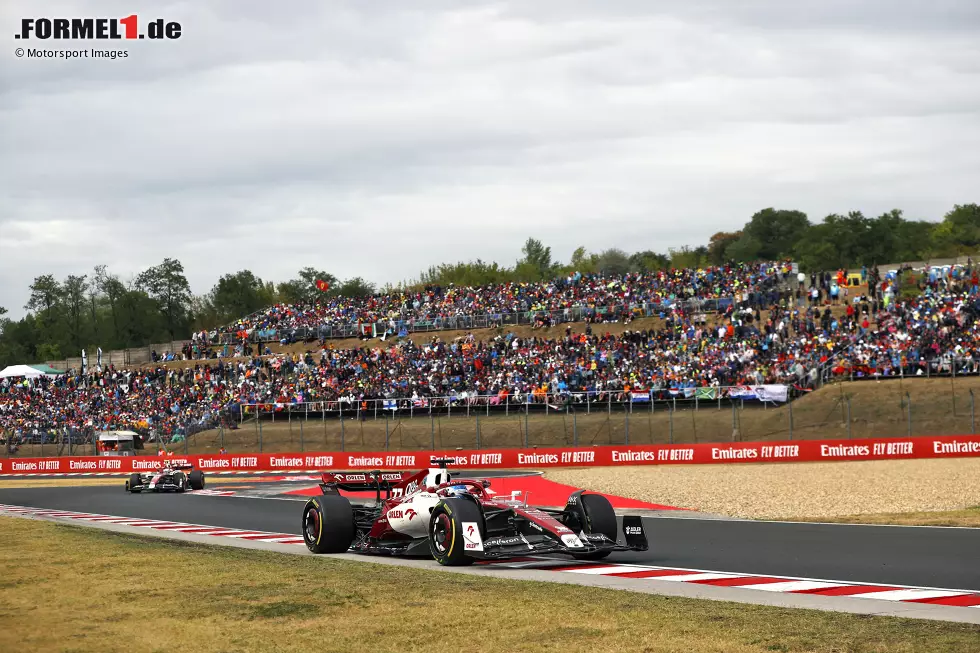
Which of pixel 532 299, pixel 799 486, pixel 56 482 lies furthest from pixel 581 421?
pixel 56 482

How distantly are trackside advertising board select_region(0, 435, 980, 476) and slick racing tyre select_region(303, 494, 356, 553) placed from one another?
1763 centimetres

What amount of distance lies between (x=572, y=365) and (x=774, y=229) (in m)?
82.5

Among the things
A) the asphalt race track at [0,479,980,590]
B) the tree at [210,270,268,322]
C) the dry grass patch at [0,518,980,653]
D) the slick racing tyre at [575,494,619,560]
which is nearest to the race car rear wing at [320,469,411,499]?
the dry grass patch at [0,518,980,653]

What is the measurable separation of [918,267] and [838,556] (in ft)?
184

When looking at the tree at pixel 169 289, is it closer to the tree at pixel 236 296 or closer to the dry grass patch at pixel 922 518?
the tree at pixel 236 296

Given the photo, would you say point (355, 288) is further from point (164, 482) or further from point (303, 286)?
point (164, 482)

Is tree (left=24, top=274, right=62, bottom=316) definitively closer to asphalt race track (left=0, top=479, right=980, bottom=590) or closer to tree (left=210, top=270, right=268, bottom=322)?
tree (left=210, top=270, right=268, bottom=322)

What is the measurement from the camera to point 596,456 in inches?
1658

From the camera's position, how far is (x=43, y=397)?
6650cm

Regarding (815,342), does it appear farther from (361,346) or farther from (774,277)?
(361,346)

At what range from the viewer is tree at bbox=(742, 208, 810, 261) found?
12616cm

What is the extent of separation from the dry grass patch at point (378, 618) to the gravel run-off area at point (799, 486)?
11551mm

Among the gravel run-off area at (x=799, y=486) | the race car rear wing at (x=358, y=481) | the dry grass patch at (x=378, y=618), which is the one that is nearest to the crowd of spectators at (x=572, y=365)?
the gravel run-off area at (x=799, y=486)

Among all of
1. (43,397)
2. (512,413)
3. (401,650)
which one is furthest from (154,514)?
(43,397)
